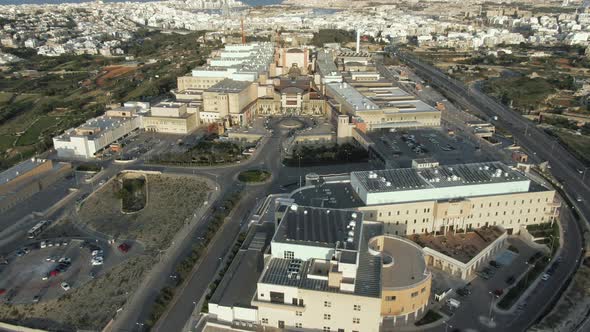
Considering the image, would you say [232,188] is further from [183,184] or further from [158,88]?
[158,88]

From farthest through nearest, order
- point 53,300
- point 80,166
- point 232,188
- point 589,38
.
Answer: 1. point 589,38
2. point 80,166
3. point 232,188
4. point 53,300

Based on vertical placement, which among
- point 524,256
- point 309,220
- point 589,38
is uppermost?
point 589,38

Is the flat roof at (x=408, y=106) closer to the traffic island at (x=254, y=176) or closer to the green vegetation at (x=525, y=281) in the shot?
the traffic island at (x=254, y=176)

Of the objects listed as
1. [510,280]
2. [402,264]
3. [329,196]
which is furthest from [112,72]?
[510,280]

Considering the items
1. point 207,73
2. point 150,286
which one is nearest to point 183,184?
point 150,286

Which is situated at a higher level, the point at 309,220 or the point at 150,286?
the point at 309,220

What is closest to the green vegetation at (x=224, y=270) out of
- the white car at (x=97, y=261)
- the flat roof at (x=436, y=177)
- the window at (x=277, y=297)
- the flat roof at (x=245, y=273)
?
the flat roof at (x=245, y=273)
